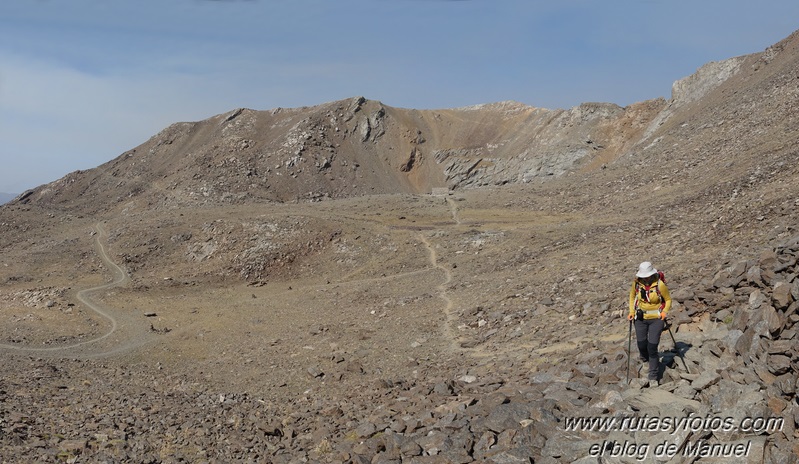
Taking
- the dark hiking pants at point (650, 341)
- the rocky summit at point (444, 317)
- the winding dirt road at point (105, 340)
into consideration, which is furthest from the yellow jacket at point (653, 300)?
the winding dirt road at point (105, 340)


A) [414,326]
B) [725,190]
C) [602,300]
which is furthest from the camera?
[725,190]

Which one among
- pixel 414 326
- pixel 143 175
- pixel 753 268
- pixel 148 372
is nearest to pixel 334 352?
pixel 414 326

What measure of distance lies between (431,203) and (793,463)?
38478mm

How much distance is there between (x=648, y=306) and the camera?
11.1 m

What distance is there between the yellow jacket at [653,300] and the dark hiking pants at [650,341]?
144mm

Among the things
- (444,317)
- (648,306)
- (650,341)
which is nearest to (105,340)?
(444,317)

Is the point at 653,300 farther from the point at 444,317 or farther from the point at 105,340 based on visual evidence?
the point at 105,340

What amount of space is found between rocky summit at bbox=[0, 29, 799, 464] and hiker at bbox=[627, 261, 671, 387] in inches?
17.2

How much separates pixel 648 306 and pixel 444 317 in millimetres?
11606

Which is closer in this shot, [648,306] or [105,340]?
[648,306]

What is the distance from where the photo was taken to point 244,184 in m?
64.6

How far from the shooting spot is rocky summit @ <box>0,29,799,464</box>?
995cm

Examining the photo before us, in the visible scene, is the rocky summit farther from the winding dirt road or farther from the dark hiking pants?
the dark hiking pants

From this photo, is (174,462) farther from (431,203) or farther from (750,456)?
(431,203)
